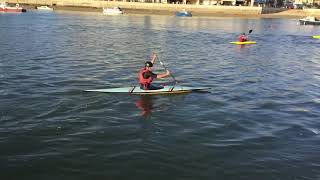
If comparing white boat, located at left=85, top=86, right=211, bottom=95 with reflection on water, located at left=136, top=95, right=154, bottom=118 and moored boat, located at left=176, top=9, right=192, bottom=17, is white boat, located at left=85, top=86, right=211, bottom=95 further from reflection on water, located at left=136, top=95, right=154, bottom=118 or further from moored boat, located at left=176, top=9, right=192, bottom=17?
moored boat, located at left=176, top=9, right=192, bottom=17

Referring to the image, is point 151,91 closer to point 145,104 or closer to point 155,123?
point 145,104

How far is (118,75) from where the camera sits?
28094 millimetres

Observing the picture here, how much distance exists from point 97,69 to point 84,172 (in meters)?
17.5

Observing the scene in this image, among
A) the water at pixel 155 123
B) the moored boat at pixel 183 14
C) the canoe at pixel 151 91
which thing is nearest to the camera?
the water at pixel 155 123

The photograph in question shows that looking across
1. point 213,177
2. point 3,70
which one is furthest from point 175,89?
point 3,70

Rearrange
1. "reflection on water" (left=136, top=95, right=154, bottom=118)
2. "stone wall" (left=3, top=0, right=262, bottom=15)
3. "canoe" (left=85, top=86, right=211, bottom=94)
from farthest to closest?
"stone wall" (left=3, top=0, right=262, bottom=15), "canoe" (left=85, top=86, right=211, bottom=94), "reflection on water" (left=136, top=95, right=154, bottom=118)

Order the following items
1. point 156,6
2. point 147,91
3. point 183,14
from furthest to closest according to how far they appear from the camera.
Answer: point 156,6 < point 183,14 < point 147,91

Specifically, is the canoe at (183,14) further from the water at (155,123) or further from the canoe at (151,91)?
the canoe at (151,91)

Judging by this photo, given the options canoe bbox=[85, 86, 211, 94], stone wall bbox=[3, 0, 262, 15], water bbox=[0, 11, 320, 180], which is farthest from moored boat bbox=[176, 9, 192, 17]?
canoe bbox=[85, 86, 211, 94]

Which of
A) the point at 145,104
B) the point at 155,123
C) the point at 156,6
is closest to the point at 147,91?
the point at 145,104

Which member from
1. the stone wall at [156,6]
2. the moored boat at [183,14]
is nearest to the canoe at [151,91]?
the moored boat at [183,14]

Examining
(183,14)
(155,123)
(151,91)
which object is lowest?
(155,123)

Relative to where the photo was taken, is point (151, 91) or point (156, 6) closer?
point (151, 91)

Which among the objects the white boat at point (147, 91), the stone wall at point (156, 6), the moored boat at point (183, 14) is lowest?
the white boat at point (147, 91)
